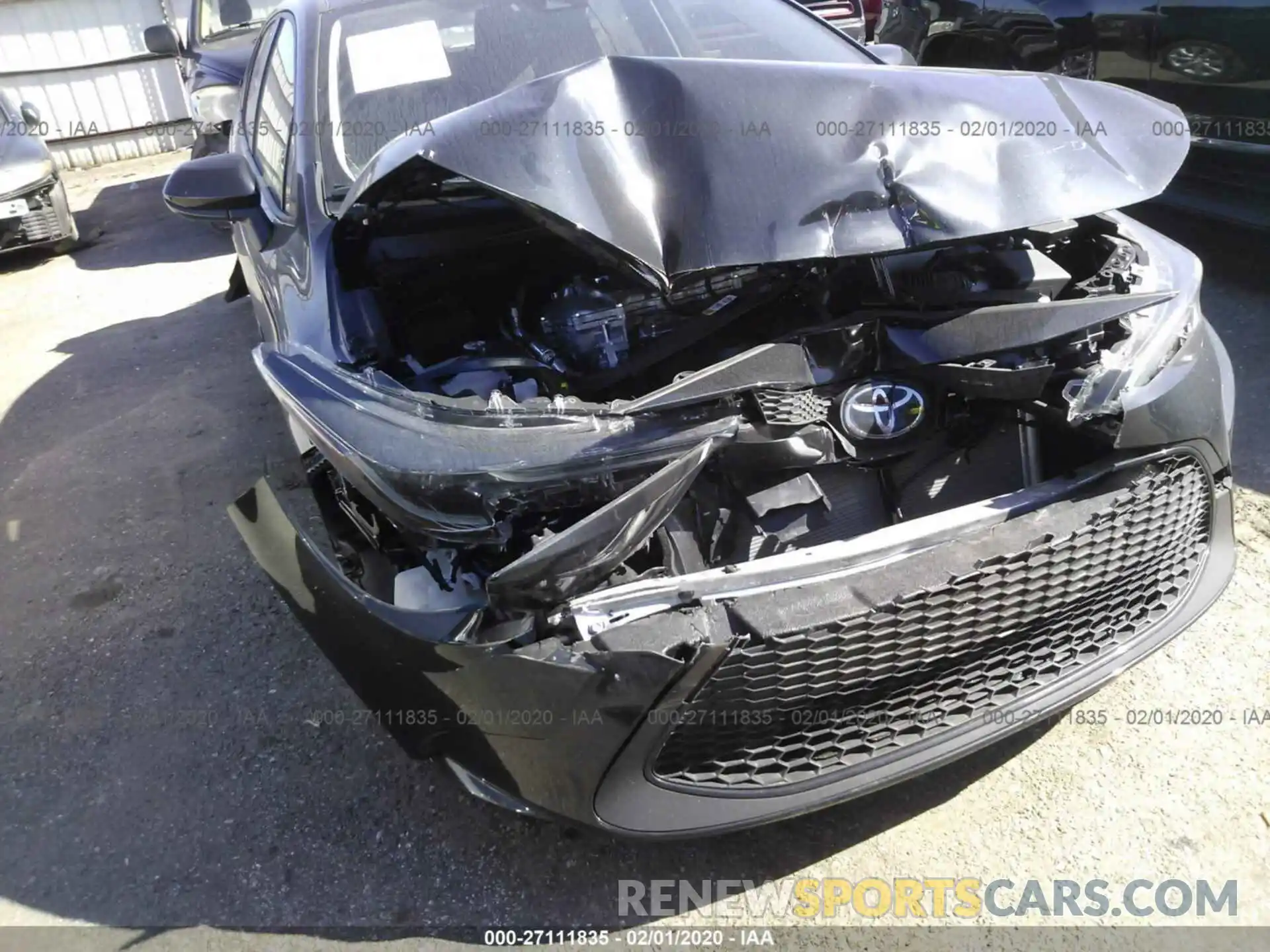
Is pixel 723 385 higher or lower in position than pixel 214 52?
higher

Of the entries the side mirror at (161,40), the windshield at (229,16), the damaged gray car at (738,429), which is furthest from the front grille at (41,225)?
the damaged gray car at (738,429)

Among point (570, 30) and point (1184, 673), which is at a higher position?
point (570, 30)

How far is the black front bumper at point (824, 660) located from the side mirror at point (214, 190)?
4.30 ft

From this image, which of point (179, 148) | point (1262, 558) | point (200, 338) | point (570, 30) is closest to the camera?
point (1262, 558)

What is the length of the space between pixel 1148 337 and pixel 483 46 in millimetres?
2075

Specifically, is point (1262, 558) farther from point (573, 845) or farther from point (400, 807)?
point (400, 807)

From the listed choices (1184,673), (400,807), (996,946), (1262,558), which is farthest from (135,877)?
(1262,558)

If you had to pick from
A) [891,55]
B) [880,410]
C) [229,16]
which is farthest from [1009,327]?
[229,16]

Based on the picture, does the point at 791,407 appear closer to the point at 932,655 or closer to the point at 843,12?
the point at 932,655

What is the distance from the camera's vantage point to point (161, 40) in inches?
277

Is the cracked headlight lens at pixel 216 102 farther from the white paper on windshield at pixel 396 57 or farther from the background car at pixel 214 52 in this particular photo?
the white paper on windshield at pixel 396 57

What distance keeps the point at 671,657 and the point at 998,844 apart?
38.2 inches

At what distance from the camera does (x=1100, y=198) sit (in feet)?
6.90

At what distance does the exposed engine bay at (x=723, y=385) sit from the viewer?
1.74 m
